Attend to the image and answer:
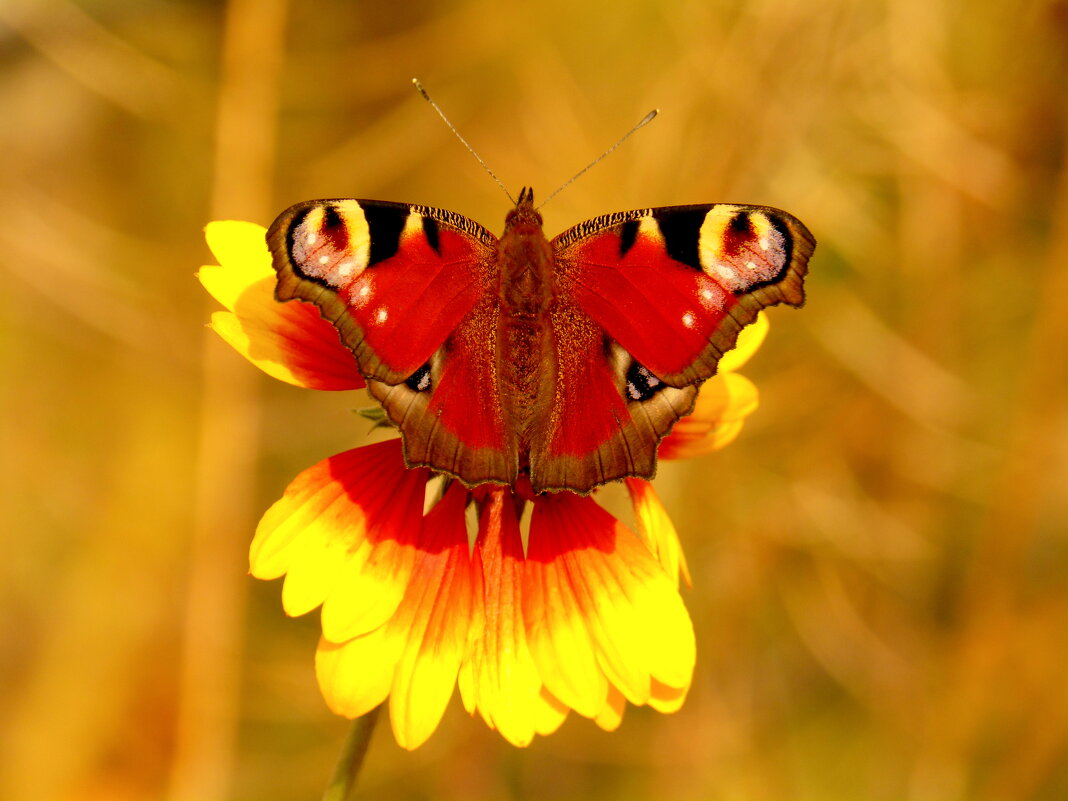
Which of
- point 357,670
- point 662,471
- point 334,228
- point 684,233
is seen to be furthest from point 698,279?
point 662,471

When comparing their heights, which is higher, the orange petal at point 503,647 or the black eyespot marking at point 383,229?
the black eyespot marking at point 383,229

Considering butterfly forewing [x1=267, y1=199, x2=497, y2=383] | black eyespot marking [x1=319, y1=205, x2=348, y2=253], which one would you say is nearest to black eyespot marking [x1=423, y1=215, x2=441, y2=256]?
butterfly forewing [x1=267, y1=199, x2=497, y2=383]

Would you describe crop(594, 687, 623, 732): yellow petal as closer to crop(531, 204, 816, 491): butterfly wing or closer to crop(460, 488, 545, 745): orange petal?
crop(460, 488, 545, 745): orange petal

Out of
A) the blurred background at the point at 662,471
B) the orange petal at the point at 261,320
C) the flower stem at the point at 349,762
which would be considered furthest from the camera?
the blurred background at the point at 662,471

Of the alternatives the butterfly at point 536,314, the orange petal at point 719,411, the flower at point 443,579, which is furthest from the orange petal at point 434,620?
the orange petal at point 719,411

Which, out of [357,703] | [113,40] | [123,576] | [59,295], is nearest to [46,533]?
[123,576]

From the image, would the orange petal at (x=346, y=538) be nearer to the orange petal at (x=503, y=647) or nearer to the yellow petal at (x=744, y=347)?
the orange petal at (x=503, y=647)

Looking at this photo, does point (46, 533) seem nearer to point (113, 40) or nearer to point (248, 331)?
point (113, 40)
